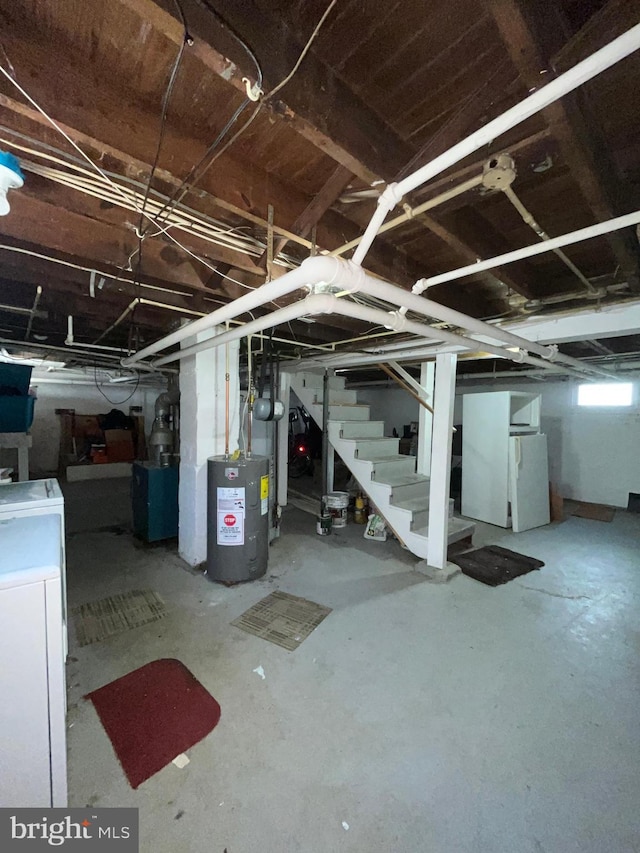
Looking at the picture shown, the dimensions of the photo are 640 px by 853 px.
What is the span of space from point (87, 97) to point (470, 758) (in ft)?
8.52

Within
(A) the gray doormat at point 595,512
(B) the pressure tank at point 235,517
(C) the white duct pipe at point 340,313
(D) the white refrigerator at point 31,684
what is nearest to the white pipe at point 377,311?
(C) the white duct pipe at point 340,313

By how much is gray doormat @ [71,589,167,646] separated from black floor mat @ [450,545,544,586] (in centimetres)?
250

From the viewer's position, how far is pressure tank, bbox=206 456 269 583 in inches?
102

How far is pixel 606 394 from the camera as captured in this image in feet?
17.5

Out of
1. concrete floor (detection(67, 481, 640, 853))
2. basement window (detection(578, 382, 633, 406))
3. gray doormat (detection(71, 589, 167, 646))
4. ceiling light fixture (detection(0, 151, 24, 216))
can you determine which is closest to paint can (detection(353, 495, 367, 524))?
concrete floor (detection(67, 481, 640, 853))

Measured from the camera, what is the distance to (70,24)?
0.79 meters

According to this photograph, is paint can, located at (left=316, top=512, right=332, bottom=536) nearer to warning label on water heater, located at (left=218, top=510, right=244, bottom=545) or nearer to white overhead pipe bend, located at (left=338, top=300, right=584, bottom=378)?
warning label on water heater, located at (left=218, top=510, right=244, bottom=545)

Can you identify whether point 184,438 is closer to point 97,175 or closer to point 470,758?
point 97,175

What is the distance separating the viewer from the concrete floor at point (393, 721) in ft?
3.78

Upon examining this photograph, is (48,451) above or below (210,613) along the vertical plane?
above

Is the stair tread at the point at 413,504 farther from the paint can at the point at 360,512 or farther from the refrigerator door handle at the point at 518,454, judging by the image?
the refrigerator door handle at the point at 518,454

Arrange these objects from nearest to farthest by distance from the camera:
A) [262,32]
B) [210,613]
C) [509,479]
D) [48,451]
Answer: [262,32] → [210,613] → [509,479] → [48,451]

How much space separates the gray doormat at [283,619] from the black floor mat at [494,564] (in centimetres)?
144

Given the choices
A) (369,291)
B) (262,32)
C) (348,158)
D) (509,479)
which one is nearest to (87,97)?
(262,32)
